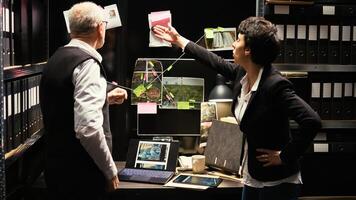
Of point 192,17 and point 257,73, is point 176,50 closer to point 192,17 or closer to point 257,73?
point 192,17

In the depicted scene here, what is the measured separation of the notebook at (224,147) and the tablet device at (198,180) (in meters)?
0.12

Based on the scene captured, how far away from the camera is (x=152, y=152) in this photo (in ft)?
9.41

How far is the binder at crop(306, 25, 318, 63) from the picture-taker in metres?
2.98

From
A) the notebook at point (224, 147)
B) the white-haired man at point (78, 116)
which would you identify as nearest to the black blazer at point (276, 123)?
the notebook at point (224, 147)

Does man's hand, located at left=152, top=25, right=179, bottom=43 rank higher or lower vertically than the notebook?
higher

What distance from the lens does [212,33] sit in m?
3.17

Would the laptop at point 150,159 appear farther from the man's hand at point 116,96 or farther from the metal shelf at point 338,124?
the metal shelf at point 338,124

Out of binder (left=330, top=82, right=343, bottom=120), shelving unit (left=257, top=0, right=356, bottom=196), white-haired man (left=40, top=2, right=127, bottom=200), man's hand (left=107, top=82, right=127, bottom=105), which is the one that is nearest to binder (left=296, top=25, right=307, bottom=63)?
shelving unit (left=257, top=0, right=356, bottom=196)

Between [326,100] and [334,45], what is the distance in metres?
0.34

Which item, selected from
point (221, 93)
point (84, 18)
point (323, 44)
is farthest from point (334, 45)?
point (84, 18)

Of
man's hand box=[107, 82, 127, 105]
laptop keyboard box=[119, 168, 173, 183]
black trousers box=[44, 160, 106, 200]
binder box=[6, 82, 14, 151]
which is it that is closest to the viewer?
black trousers box=[44, 160, 106, 200]

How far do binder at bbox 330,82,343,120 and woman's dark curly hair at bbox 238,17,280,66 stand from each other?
102cm

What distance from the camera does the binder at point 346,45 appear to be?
9.83 ft

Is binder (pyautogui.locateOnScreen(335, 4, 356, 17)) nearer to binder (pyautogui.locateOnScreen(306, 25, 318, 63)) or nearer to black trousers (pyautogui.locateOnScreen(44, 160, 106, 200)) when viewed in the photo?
binder (pyautogui.locateOnScreen(306, 25, 318, 63))
